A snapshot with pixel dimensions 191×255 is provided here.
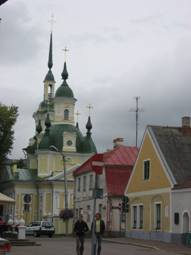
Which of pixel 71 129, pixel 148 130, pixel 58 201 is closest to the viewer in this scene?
pixel 148 130

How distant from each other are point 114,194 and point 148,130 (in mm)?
9320

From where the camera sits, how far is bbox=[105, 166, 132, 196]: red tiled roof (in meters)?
51.2

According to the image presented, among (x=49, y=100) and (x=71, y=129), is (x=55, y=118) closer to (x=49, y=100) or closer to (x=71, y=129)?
(x=71, y=129)

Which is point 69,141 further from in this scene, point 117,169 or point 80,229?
point 80,229

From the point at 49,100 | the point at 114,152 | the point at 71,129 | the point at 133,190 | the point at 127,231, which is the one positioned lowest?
the point at 127,231


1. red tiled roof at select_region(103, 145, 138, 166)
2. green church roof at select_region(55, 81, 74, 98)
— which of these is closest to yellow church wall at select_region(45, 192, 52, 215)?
green church roof at select_region(55, 81, 74, 98)

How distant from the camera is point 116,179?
171 ft

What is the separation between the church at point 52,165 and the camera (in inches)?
3329

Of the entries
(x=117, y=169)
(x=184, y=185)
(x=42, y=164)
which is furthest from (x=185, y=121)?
(x=42, y=164)

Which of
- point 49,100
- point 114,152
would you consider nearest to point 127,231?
point 114,152

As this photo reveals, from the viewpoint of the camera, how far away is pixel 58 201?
84.3 meters

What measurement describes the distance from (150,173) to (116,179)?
30.4ft

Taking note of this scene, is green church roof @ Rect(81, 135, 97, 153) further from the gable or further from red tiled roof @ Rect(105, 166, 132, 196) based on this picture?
the gable

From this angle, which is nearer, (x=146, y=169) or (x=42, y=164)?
(x=146, y=169)
